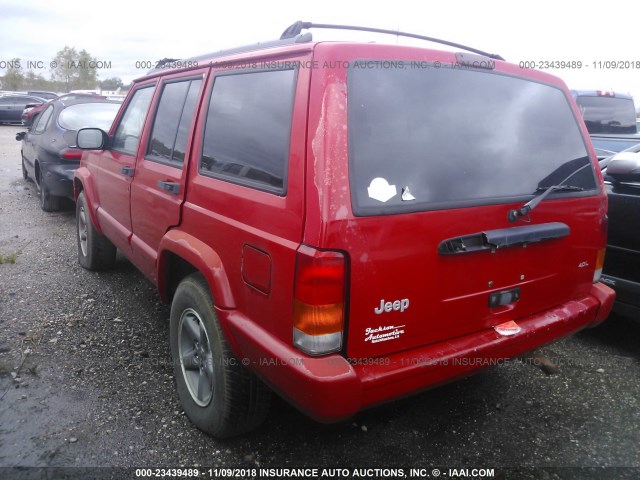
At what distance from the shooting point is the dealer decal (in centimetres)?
199

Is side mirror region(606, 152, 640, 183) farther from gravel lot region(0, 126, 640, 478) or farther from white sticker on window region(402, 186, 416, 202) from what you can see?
white sticker on window region(402, 186, 416, 202)

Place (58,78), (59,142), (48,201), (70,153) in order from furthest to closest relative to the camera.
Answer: (58,78) < (48,201) < (59,142) < (70,153)

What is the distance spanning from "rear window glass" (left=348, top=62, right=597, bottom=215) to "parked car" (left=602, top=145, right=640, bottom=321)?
3.27ft

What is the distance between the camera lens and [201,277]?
8.73ft

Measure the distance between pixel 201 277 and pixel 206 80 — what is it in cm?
104

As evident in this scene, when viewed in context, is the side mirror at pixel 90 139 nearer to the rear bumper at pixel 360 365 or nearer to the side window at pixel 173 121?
the side window at pixel 173 121

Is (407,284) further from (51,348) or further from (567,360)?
(51,348)

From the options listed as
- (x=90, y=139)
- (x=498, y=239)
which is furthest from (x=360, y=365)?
(x=90, y=139)

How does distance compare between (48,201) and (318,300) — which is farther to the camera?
(48,201)

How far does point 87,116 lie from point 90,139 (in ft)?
12.6

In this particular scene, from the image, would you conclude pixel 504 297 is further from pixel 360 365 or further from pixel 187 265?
pixel 187 265

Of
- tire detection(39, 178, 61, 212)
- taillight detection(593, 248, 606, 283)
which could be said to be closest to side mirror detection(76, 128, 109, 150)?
taillight detection(593, 248, 606, 283)

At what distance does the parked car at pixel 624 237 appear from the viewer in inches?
129

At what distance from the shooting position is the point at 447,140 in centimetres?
215
